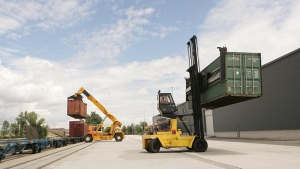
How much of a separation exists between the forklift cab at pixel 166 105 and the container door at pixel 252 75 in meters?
5.23

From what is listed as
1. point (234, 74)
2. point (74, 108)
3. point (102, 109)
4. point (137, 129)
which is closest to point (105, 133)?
point (102, 109)

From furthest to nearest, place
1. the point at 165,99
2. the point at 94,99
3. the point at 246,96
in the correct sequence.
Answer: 1. the point at 94,99
2. the point at 165,99
3. the point at 246,96

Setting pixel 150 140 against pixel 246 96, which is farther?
pixel 150 140

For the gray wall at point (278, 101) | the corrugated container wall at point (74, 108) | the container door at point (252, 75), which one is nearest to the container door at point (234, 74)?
the container door at point (252, 75)

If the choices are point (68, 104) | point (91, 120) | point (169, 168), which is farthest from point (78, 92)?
point (91, 120)

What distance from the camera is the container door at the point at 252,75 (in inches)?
624

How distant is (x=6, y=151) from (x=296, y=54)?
2649 centimetres

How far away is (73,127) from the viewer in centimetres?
4284

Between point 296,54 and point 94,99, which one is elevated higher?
point 296,54

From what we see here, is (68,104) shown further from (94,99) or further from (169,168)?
(169,168)

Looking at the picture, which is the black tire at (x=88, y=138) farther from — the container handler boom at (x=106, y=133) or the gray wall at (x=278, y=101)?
the gray wall at (x=278, y=101)

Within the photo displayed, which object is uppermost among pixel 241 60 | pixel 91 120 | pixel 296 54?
pixel 296 54

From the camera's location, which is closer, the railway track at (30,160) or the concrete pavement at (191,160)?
the concrete pavement at (191,160)

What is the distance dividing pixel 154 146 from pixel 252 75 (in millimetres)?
7473
